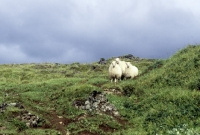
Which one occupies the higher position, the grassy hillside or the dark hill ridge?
the dark hill ridge

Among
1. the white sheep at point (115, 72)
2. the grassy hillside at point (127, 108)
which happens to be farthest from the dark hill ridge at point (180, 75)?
the white sheep at point (115, 72)

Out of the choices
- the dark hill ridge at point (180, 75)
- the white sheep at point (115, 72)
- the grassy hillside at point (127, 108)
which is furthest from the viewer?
the white sheep at point (115, 72)

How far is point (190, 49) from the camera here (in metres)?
29.9

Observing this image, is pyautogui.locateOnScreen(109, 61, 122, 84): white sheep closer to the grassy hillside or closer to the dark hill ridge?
the dark hill ridge

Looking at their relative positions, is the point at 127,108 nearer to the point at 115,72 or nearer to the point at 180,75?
the point at 180,75

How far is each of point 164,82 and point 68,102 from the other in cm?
732

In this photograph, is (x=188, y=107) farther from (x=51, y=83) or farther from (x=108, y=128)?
(x=51, y=83)

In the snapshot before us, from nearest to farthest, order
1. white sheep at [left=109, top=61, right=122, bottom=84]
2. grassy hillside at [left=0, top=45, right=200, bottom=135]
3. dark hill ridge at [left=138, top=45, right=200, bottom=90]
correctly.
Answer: grassy hillside at [left=0, top=45, right=200, bottom=135], dark hill ridge at [left=138, top=45, right=200, bottom=90], white sheep at [left=109, top=61, right=122, bottom=84]

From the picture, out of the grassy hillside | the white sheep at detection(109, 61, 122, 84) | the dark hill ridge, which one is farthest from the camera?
the white sheep at detection(109, 61, 122, 84)

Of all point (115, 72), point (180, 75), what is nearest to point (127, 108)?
point (180, 75)

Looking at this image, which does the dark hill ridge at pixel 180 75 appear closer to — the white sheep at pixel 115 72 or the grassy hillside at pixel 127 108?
the grassy hillside at pixel 127 108

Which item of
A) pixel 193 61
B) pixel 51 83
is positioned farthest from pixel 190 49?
pixel 51 83

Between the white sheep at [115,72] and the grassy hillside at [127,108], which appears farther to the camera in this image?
the white sheep at [115,72]

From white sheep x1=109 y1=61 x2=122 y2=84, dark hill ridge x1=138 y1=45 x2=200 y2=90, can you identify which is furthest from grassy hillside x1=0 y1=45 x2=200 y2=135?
white sheep x1=109 y1=61 x2=122 y2=84
